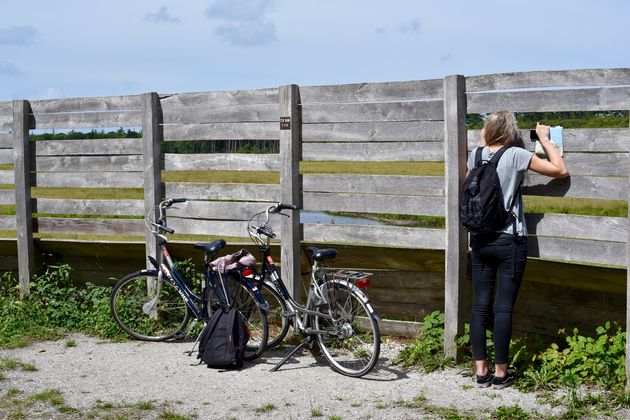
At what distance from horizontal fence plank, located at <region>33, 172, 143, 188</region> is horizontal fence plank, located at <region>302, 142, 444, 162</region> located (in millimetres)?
2293

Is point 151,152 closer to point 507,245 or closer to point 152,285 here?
point 152,285

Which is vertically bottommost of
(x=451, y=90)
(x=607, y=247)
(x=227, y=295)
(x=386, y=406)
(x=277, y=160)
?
(x=386, y=406)

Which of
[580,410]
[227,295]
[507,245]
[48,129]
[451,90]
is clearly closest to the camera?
[580,410]

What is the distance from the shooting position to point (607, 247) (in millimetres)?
7184

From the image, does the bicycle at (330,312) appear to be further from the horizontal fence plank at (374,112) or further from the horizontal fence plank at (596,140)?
the horizontal fence plank at (596,140)

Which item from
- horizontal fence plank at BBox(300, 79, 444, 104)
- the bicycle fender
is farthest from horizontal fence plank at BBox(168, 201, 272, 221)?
the bicycle fender

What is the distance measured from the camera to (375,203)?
8.49 m

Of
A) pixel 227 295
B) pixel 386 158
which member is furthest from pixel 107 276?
pixel 386 158

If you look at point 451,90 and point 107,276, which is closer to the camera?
point 451,90

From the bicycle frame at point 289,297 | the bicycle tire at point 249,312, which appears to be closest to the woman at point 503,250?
the bicycle frame at point 289,297

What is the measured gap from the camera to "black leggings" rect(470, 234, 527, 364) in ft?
23.3

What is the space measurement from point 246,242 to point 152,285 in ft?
3.62

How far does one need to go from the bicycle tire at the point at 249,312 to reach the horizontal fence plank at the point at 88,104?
8.94 feet

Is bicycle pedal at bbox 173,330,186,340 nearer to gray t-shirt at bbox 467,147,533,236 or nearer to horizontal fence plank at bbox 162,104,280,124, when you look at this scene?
horizontal fence plank at bbox 162,104,280,124
